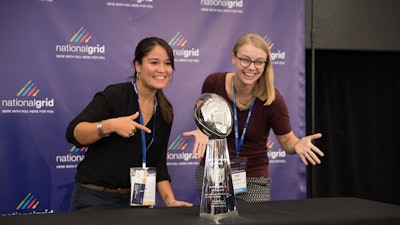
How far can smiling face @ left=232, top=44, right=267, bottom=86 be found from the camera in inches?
99.8

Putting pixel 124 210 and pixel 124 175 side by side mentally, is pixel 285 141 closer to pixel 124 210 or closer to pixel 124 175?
pixel 124 175

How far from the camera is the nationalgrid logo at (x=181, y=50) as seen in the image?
143 inches

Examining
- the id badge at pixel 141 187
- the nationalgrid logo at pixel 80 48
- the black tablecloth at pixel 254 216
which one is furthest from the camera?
the nationalgrid logo at pixel 80 48

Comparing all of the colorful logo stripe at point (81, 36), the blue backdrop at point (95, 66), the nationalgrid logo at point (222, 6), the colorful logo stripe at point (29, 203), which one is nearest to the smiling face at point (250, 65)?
the blue backdrop at point (95, 66)

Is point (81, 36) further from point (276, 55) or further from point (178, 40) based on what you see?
point (276, 55)

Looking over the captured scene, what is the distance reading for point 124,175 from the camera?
87.4 inches

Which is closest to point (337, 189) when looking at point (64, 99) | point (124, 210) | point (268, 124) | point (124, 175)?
Answer: point (268, 124)

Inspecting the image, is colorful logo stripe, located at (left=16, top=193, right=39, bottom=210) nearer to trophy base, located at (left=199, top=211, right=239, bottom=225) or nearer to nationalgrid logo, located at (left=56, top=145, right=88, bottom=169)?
nationalgrid logo, located at (left=56, top=145, right=88, bottom=169)

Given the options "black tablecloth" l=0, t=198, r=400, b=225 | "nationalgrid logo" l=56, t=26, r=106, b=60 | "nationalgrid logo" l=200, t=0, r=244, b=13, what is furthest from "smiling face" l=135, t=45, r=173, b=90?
"nationalgrid logo" l=200, t=0, r=244, b=13

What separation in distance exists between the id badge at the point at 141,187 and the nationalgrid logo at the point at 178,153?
155 cm

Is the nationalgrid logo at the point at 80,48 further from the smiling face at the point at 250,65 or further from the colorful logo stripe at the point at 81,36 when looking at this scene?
the smiling face at the point at 250,65

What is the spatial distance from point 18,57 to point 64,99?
39 centimetres

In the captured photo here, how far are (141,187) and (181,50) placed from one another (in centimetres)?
174

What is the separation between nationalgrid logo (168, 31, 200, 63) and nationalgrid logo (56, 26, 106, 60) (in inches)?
19.1
